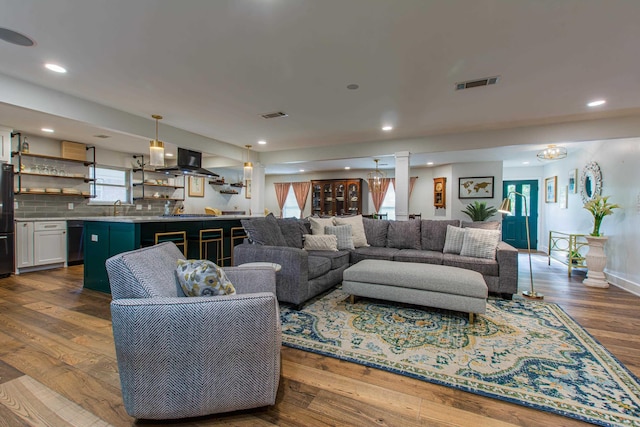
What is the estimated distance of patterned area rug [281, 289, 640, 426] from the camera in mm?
1621

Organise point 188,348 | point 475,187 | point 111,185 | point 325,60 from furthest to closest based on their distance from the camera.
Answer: point 475,187
point 111,185
point 325,60
point 188,348

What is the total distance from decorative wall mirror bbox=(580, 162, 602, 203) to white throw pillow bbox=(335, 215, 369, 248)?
381cm

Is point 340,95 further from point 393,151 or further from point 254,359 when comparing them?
point 254,359

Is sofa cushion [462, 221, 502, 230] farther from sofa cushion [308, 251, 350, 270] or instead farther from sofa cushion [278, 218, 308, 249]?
sofa cushion [278, 218, 308, 249]

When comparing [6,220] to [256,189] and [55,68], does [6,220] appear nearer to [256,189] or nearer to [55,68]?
[55,68]

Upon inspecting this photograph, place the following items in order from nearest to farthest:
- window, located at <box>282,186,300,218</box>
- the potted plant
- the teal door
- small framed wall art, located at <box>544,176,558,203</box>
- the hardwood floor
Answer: the hardwood floor → small framed wall art, located at <box>544,176,558,203</box> → the potted plant → the teal door → window, located at <box>282,186,300,218</box>

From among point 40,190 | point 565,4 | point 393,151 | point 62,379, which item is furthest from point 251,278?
point 40,190

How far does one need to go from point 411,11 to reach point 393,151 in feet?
11.8

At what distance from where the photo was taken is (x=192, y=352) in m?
1.31

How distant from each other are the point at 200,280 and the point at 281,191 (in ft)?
27.6

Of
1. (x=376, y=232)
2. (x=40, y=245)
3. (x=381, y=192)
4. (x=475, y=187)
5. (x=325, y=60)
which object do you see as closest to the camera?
(x=325, y=60)

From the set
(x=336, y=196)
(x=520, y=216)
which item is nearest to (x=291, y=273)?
(x=336, y=196)

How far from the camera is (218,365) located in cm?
135

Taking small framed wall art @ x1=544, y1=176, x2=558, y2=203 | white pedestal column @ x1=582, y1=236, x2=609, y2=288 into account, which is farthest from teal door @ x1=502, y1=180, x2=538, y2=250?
white pedestal column @ x1=582, y1=236, x2=609, y2=288
